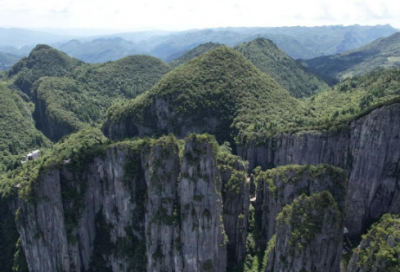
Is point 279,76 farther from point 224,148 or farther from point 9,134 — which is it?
point 9,134

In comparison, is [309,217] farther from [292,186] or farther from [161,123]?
[161,123]

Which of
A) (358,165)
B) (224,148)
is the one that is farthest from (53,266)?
(358,165)

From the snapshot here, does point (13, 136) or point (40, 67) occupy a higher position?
point (40, 67)

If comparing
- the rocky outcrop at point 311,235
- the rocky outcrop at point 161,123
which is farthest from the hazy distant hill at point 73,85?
the rocky outcrop at point 311,235

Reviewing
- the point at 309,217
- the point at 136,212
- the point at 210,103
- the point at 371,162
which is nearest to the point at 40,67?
the point at 210,103

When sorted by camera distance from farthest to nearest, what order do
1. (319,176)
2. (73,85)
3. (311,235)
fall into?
(73,85)
(319,176)
(311,235)

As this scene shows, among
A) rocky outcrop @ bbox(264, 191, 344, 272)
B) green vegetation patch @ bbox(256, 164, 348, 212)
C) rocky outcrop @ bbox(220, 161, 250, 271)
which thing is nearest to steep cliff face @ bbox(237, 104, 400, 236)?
green vegetation patch @ bbox(256, 164, 348, 212)

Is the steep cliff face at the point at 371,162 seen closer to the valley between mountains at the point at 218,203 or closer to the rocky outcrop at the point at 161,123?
the valley between mountains at the point at 218,203

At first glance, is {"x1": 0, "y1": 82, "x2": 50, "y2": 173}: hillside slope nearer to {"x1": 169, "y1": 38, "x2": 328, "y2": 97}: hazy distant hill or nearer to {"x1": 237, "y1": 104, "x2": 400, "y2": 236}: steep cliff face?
{"x1": 237, "y1": 104, "x2": 400, "y2": 236}: steep cliff face
